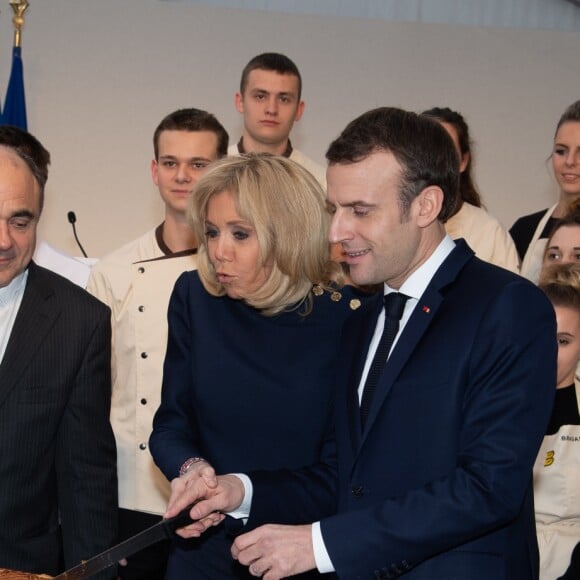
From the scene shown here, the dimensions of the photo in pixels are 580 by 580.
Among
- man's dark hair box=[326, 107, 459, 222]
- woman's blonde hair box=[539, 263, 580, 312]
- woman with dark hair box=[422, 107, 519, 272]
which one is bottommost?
woman's blonde hair box=[539, 263, 580, 312]

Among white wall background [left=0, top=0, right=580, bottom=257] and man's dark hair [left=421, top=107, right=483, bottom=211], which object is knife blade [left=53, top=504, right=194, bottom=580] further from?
white wall background [left=0, top=0, right=580, bottom=257]

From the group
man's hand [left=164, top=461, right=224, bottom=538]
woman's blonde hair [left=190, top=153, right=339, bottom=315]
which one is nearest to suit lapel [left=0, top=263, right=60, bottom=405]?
woman's blonde hair [left=190, top=153, right=339, bottom=315]

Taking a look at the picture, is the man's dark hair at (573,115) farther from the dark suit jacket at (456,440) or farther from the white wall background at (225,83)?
the white wall background at (225,83)

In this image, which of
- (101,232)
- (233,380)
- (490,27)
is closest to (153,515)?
(233,380)

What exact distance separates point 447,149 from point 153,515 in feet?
5.93

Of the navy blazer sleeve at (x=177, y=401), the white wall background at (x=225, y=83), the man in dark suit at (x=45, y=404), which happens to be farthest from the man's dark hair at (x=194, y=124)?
the white wall background at (x=225, y=83)

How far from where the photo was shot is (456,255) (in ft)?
6.43

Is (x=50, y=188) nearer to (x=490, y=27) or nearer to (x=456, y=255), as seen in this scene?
(x=490, y=27)

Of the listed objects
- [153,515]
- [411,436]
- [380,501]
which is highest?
[411,436]

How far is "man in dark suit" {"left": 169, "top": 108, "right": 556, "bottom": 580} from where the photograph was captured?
1.78 metres

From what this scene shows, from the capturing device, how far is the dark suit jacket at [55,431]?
2.48 metres

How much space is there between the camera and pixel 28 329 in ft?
8.37

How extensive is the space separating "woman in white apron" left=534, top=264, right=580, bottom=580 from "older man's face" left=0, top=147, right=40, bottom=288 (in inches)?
59.2

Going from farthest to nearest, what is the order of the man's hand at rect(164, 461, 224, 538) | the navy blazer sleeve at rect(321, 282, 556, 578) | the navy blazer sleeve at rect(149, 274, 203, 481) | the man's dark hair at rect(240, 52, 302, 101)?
the man's dark hair at rect(240, 52, 302, 101)
the navy blazer sleeve at rect(149, 274, 203, 481)
the man's hand at rect(164, 461, 224, 538)
the navy blazer sleeve at rect(321, 282, 556, 578)
